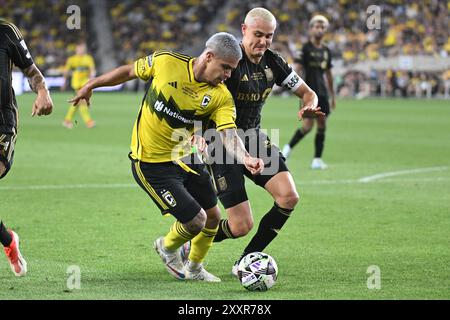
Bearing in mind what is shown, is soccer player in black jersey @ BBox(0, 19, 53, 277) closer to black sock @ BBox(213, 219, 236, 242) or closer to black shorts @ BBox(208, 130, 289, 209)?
black shorts @ BBox(208, 130, 289, 209)

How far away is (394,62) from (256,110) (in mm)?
31759

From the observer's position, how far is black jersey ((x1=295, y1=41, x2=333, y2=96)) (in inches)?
627

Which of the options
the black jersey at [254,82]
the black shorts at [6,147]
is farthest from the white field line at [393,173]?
the black shorts at [6,147]

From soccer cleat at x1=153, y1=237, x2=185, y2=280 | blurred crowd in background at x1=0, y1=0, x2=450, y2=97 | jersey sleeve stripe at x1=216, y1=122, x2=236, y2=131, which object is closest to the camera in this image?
jersey sleeve stripe at x1=216, y1=122, x2=236, y2=131

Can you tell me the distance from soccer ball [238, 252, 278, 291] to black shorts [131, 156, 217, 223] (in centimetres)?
58

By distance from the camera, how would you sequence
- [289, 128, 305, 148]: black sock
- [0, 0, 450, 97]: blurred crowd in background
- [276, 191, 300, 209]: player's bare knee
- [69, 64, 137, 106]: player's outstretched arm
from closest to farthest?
[69, 64, 137, 106]: player's outstretched arm < [276, 191, 300, 209]: player's bare knee < [289, 128, 305, 148]: black sock < [0, 0, 450, 97]: blurred crowd in background

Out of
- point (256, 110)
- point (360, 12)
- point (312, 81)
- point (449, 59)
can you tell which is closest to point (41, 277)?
point (256, 110)

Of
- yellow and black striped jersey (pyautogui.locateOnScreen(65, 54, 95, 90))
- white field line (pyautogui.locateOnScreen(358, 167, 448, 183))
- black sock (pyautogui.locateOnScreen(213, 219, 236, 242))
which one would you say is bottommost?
white field line (pyautogui.locateOnScreen(358, 167, 448, 183))

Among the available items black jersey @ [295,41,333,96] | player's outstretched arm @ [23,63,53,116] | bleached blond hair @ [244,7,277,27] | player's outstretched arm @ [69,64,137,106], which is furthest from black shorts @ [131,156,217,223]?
black jersey @ [295,41,333,96]

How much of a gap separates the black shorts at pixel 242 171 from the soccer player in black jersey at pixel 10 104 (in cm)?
160

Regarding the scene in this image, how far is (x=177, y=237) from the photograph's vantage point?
755 centimetres

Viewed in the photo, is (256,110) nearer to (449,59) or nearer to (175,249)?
(175,249)

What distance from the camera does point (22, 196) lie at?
41.3 ft

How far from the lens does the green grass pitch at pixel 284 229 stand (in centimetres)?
710
